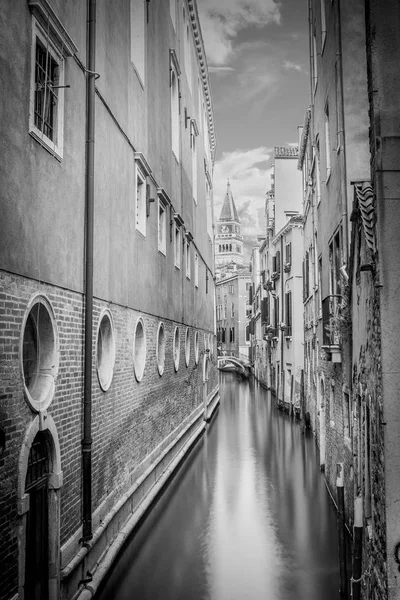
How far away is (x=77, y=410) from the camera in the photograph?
7027mm

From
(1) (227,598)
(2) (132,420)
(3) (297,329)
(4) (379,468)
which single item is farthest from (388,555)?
(3) (297,329)

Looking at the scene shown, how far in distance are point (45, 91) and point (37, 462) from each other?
376cm

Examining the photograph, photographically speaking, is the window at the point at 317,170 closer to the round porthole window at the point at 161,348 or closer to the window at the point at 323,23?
the window at the point at 323,23

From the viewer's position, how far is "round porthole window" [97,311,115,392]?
840 cm

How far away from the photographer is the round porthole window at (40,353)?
5.77 meters

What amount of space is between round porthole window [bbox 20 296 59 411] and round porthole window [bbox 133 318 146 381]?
166 inches

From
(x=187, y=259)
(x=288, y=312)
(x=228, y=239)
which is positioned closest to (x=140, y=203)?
(x=187, y=259)

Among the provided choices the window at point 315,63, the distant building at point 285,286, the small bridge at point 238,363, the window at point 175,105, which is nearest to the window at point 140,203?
the window at point 175,105

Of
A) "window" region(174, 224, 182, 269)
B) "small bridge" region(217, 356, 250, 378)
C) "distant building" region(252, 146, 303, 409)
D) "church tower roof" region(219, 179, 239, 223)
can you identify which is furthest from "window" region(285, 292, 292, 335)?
"church tower roof" region(219, 179, 239, 223)

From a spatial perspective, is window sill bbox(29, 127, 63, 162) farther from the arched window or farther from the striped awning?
the arched window

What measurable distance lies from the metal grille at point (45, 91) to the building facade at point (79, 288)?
0.8 inches

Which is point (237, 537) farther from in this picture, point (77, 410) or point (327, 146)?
point (327, 146)

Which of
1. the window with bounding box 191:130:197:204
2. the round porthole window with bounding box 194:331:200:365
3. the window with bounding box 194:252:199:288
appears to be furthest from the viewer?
the window with bounding box 194:252:199:288

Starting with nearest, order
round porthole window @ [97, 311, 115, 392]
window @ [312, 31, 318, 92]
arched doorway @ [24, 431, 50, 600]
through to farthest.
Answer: arched doorway @ [24, 431, 50, 600]
round porthole window @ [97, 311, 115, 392]
window @ [312, 31, 318, 92]
